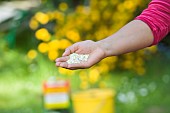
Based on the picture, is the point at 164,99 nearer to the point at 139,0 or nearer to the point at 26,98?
the point at 139,0

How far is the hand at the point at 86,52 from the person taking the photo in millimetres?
2002

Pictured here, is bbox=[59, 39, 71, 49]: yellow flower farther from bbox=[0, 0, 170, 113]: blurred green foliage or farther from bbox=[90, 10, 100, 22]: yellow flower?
bbox=[90, 10, 100, 22]: yellow flower

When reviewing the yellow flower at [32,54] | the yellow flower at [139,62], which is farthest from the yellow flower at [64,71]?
the yellow flower at [139,62]

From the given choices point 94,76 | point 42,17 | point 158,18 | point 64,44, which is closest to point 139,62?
point 94,76

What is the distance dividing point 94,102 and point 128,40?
2.26 meters

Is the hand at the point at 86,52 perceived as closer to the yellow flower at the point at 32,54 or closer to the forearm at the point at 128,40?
the forearm at the point at 128,40

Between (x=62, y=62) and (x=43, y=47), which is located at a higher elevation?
(x=62, y=62)

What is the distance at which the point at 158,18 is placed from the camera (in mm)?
2061

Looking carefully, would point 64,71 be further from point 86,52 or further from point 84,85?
point 86,52

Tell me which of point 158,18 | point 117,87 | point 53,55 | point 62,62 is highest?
point 158,18

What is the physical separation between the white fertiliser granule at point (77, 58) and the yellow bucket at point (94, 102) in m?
2.20

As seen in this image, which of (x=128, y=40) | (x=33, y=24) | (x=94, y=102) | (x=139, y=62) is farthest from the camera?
(x=33, y=24)

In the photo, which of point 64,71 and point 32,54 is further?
point 32,54

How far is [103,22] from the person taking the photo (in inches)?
203
